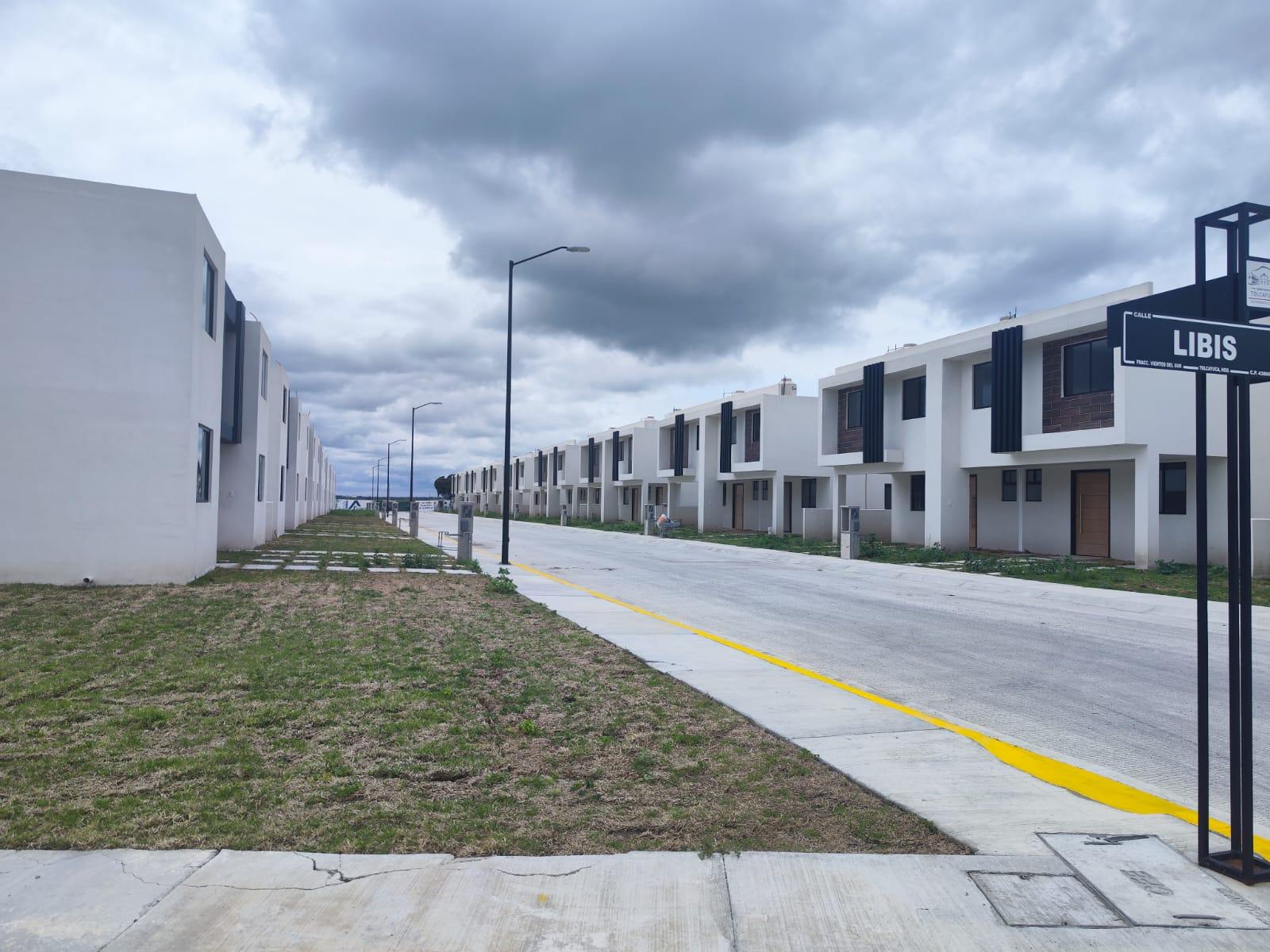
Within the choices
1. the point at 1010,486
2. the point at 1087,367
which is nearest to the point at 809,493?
the point at 1010,486

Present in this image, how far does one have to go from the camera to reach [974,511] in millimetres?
29859

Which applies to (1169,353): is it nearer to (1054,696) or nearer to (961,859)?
(961,859)

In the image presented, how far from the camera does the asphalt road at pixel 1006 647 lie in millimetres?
6789

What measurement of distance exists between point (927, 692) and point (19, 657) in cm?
896

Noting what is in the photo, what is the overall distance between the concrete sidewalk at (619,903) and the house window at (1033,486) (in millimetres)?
25172

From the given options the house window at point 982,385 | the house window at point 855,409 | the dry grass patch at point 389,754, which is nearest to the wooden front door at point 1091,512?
the house window at point 982,385

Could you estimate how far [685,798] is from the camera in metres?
5.09

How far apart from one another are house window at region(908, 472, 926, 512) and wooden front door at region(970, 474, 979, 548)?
244 centimetres

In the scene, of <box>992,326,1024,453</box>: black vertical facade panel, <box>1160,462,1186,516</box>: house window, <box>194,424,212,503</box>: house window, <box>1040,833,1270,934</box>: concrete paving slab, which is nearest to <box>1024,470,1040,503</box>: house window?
<box>992,326,1024,453</box>: black vertical facade panel

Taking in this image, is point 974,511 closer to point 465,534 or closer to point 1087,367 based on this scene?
point 1087,367

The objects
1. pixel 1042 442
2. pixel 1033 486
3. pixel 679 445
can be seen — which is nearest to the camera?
pixel 1042 442

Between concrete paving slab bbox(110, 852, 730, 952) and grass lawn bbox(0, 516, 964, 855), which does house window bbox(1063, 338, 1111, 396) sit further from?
concrete paving slab bbox(110, 852, 730, 952)

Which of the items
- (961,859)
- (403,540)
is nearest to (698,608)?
(961,859)

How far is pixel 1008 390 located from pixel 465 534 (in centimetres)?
1607
